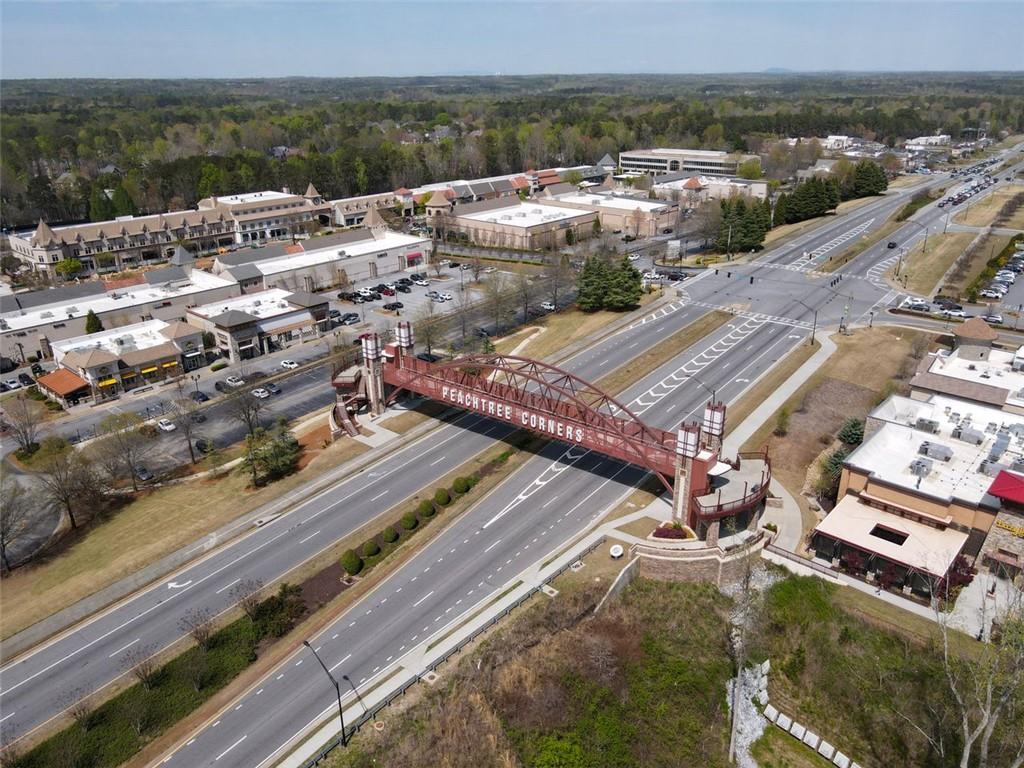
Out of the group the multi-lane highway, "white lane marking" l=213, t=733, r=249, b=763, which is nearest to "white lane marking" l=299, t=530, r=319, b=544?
the multi-lane highway

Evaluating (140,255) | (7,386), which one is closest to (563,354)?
(7,386)

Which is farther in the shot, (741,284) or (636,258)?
(636,258)

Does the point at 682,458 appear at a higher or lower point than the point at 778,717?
higher

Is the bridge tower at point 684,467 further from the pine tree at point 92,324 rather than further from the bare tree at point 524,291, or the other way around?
the pine tree at point 92,324

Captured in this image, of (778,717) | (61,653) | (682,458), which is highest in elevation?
(682,458)

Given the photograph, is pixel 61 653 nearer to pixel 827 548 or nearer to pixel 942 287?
pixel 827 548

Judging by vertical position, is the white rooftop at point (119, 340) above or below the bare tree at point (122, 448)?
above

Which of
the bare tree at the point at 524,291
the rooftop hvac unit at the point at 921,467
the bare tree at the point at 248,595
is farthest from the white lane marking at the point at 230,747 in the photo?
the bare tree at the point at 524,291

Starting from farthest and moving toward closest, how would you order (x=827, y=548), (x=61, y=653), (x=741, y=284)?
(x=741, y=284) < (x=827, y=548) < (x=61, y=653)
